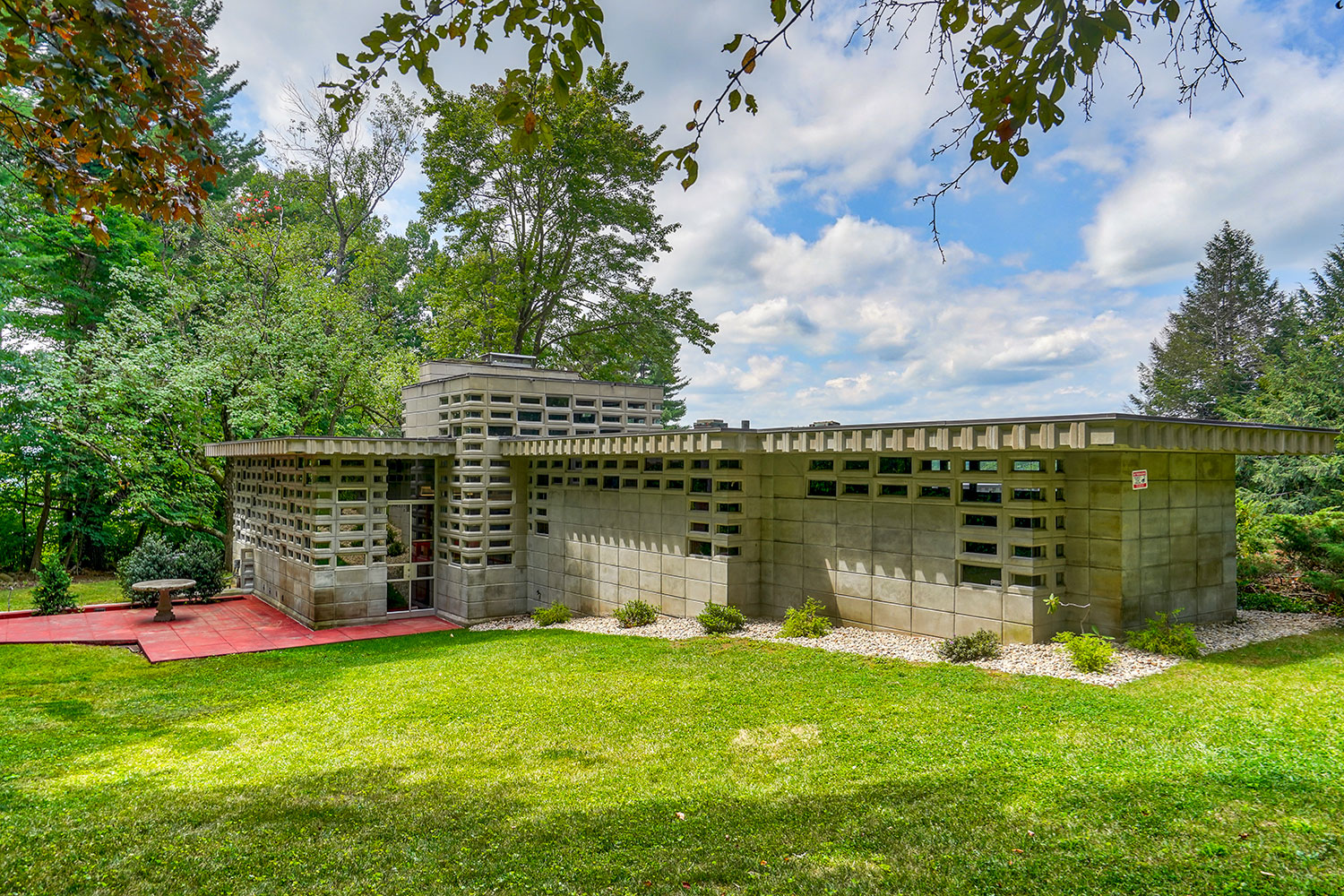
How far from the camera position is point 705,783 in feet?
17.6

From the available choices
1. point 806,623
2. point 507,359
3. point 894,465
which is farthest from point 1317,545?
point 507,359

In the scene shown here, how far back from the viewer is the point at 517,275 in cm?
2095

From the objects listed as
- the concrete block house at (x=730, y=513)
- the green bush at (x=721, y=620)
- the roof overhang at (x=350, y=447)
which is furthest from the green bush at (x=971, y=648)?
the roof overhang at (x=350, y=447)

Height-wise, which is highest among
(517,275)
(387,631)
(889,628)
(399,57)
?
(517,275)

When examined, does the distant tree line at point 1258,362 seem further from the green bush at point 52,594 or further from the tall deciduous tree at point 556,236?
the green bush at point 52,594

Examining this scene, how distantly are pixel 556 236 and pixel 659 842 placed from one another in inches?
764

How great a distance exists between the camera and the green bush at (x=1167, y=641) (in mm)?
8320

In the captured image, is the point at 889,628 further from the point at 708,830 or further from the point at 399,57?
the point at 399,57

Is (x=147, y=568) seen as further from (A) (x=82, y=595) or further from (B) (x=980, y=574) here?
(B) (x=980, y=574)

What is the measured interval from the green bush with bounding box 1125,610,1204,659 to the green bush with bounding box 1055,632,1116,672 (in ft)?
1.60

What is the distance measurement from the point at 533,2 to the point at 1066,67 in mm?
2356

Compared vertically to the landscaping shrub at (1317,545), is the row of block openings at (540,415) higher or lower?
higher

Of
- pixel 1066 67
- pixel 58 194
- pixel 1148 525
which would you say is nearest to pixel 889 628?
pixel 1148 525

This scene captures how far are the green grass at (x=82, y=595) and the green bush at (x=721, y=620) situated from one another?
14.9m
